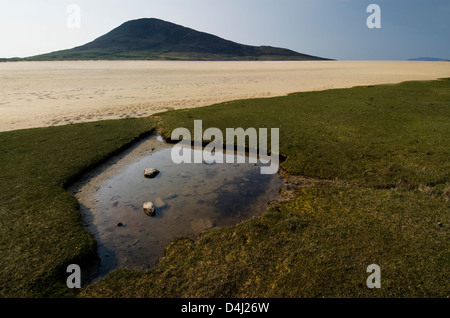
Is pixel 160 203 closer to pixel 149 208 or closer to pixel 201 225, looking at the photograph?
pixel 149 208

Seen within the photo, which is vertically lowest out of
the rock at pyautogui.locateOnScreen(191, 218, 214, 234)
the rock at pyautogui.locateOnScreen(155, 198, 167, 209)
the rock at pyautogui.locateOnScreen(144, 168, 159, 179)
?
the rock at pyautogui.locateOnScreen(191, 218, 214, 234)

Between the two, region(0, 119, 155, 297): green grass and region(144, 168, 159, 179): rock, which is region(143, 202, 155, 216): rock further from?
region(144, 168, 159, 179): rock

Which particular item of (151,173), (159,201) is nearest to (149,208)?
(159,201)

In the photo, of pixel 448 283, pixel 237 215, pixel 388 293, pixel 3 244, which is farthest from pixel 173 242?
pixel 448 283

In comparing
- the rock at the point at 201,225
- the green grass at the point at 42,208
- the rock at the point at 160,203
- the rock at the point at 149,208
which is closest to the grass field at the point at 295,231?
the green grass at the point at 42,208

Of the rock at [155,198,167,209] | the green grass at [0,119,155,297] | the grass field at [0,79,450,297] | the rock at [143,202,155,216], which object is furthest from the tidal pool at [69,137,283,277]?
the green grass at [0,119,155,297]

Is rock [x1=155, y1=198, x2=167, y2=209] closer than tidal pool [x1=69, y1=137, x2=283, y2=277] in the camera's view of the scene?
No
